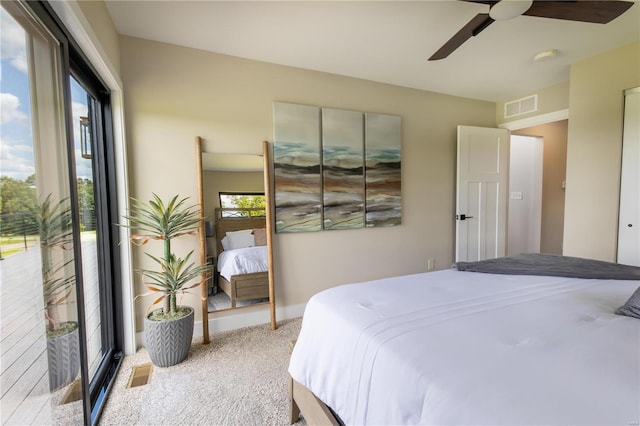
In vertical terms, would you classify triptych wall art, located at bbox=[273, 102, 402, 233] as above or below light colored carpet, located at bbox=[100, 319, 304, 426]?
above

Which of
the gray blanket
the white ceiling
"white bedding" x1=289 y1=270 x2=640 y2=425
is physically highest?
the white ceiling

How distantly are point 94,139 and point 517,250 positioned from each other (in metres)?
5.81

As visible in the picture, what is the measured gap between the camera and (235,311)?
2.77m

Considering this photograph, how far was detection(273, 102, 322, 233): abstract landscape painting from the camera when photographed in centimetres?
284

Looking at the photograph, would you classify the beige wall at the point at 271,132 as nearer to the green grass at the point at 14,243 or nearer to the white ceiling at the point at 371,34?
the white ceiling at the point at 371,34

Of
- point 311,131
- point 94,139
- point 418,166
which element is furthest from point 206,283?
point 418,166

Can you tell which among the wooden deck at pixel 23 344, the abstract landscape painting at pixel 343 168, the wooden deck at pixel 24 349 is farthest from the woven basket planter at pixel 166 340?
the abstract landscape painting at pixel 343 168

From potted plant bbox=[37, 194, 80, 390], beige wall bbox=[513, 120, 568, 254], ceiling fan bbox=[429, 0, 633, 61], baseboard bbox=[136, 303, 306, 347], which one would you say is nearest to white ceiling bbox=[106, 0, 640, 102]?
ceiling fan bbox=[429, 0, 633, 61]

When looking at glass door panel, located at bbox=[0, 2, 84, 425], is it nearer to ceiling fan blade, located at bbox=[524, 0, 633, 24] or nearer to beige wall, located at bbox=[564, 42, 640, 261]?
ceiling fan blade, located at bbox=[524, 0, 633, 24]

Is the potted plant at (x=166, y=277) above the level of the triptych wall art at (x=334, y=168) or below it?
below

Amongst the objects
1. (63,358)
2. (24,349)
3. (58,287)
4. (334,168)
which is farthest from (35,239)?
(334,168)

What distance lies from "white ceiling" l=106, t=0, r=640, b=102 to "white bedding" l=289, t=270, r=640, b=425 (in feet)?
5.94

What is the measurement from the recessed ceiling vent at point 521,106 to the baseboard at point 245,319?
11.4 feet

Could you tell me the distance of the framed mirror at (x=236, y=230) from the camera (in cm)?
262
